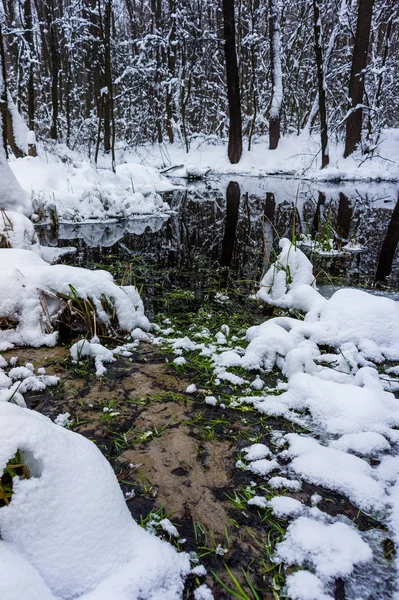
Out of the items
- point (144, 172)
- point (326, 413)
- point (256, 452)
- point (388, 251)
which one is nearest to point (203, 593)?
point (256, 452)

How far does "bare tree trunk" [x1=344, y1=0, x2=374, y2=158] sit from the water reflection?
207 inches

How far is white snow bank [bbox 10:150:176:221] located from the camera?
23.6ft

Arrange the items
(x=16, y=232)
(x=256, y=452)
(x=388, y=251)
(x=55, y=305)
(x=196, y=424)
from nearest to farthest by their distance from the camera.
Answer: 1. (x=256, y=452)
2. (x=196, y=424)
3. (x=55, y=305)
4. (x=16, y=232)
5. (x=388, y=251)

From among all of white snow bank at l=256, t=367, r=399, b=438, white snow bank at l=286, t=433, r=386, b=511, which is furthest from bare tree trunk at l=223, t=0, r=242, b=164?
white snow bank at l=286, t=433, r=386, b=511

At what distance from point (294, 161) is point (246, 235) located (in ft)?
38.5

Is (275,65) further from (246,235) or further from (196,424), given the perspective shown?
(196,424)

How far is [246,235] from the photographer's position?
6.17 metres

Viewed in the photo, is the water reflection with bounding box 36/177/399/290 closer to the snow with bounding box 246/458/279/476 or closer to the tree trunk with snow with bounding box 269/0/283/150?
the snow with bounding box 246/458/279/476

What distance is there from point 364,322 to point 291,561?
6.50ft

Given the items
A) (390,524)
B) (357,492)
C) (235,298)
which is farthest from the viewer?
(235,298)

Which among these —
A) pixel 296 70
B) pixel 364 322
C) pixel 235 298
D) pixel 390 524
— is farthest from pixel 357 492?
pixel 296 70

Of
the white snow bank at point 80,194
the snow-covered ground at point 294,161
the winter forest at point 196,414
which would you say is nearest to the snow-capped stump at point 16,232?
the winter forest at point 196,414

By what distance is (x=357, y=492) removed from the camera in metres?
1.47

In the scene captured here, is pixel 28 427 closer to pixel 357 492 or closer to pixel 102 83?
pixel 357 492
